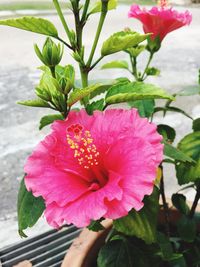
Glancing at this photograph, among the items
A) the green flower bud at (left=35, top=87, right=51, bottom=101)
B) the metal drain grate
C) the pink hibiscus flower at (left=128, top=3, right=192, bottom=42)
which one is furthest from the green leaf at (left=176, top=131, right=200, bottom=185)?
the metal drain grate

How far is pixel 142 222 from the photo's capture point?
71cm

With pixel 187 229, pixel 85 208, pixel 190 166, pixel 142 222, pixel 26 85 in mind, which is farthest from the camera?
pixel 26 85

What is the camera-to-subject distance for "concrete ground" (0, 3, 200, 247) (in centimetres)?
200

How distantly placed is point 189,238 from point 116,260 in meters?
0.20

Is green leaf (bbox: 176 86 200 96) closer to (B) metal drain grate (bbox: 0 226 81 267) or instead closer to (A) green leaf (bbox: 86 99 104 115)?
(A) green leaf (bbox: 86 99 104 115)

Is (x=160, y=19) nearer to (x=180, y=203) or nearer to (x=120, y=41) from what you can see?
(x=120, y=41)

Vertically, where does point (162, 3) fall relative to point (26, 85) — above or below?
above

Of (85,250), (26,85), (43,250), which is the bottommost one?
(43,250)

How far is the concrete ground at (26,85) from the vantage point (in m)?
2.00

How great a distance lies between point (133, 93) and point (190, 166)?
0.90 ft

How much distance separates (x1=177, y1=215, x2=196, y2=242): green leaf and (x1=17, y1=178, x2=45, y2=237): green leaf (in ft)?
1.33

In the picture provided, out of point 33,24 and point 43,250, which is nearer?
point 33,24

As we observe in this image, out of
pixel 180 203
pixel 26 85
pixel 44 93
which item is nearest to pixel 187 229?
pixel 180 203

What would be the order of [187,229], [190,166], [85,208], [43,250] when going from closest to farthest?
[85,208] < [190,166] < [187,229] < [43,250]
